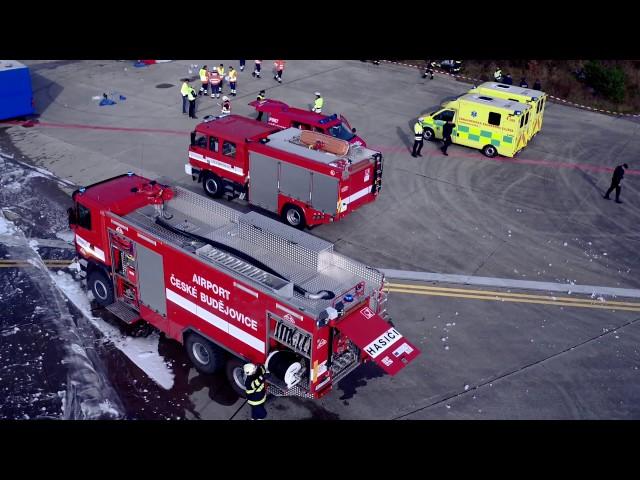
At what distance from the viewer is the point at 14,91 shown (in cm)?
2528

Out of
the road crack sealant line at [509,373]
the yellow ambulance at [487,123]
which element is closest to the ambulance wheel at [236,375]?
the road crack sealant line at [509,373]

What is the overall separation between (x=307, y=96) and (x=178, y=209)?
692 inches

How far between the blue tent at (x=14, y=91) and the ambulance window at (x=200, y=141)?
31.5 ft

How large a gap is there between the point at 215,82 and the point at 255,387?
2027 cm

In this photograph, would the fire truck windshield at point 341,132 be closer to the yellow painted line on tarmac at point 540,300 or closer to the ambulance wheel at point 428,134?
the ambulance wheel at point 428,134

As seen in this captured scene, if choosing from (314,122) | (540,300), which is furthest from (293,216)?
(540,300)

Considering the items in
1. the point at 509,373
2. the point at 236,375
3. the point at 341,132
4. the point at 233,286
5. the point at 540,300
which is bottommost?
the point at 509,373

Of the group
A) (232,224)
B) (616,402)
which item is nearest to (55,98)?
(232,224)

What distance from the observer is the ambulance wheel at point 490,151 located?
24.4 m

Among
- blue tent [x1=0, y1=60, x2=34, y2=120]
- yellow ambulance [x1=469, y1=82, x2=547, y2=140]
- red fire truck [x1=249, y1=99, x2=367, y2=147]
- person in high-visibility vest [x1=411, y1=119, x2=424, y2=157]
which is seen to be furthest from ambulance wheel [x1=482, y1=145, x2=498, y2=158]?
blue tent [x1=0, y1=60, x2=34, y2=120]

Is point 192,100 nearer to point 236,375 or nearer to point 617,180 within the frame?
point 617,180

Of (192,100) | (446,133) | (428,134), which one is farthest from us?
(192,100)

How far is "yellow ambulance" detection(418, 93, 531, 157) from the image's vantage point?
23.7 metres

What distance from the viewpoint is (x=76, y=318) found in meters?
14.5
